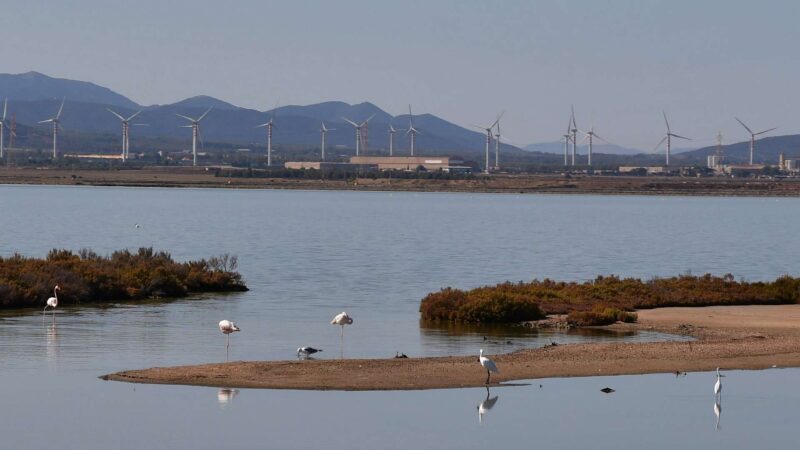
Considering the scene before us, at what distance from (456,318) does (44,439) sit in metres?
16.5

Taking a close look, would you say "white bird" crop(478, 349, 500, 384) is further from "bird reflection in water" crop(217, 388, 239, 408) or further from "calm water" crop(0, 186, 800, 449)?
"bird reflection in water" crop(217, 388, 239, 408)

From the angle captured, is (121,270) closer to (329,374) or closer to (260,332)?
(260,332)

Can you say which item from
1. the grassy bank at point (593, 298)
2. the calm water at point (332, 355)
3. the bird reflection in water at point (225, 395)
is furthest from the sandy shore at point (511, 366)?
the grassy bank at point (593, 298)

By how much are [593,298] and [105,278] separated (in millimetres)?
13712

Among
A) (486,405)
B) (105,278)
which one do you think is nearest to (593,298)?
(105,278)

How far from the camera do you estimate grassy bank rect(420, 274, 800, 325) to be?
34875 mm

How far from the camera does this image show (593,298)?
3894 cm

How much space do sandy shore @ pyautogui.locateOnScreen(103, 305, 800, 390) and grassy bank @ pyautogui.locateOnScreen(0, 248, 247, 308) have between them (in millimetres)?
13491

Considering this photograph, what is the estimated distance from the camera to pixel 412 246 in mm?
71500

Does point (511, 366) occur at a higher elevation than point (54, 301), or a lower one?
lower

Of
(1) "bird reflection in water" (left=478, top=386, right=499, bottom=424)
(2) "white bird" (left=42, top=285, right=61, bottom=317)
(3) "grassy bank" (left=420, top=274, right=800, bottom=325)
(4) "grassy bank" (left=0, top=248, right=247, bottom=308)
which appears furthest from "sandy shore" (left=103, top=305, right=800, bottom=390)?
(4) "grassy bank" (left=0, top=248, right=247, bottom=308)

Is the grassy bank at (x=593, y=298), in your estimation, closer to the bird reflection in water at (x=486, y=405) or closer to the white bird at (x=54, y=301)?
the white bird at (x=54, y=301)

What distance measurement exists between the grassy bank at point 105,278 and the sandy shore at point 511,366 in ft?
44.3

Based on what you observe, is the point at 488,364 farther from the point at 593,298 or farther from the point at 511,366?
the point at 593,298
